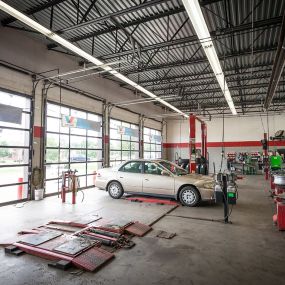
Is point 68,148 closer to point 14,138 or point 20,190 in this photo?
point 14,138

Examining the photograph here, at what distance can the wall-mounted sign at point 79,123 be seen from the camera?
26.9 ft

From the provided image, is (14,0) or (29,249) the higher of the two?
(14,0)

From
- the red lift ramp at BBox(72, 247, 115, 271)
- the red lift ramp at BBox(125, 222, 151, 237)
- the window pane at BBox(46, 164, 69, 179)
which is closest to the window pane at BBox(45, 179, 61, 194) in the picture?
the window pane at BBox(46, 164, 69, 179)

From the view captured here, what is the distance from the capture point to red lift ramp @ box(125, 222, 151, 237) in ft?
13.8

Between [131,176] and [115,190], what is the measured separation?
77 cm

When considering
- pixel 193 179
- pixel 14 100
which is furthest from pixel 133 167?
pixel 14 100

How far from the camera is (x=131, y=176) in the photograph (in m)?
7.21

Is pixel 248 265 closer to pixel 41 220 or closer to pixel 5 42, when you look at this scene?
pixel 41 220

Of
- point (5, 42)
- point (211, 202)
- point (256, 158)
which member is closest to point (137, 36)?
point (5, 42)

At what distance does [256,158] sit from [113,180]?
42.3 feet

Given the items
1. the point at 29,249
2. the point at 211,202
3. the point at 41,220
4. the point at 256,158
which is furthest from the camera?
the point at 256,158

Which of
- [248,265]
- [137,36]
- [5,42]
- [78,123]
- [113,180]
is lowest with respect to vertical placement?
[248,265]

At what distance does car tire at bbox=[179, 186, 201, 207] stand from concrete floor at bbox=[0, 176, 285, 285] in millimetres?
399

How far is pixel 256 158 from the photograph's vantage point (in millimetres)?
16531
